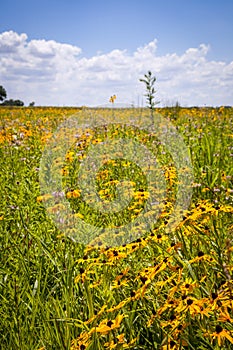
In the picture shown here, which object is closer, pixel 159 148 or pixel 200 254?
pixel 200 254

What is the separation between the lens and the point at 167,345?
122cm

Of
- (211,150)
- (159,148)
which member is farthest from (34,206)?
(159,148)

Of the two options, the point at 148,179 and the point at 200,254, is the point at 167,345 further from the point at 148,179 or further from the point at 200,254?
the point at 148,179

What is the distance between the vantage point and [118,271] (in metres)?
1.93

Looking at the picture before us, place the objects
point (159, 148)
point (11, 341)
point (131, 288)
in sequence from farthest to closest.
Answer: point (159, 148), point (131, 288), point (11, 341)

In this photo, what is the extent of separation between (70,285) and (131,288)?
0.23 meters

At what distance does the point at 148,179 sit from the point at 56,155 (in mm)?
1069

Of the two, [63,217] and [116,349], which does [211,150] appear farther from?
[116,349]

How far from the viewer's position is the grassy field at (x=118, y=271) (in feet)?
4.15

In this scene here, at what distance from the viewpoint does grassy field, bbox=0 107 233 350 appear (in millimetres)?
1266

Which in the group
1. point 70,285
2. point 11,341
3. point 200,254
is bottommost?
point 11,341

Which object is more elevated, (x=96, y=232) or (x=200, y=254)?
(x=200, y=254)

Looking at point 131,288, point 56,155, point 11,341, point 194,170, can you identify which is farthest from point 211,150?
point 11,341

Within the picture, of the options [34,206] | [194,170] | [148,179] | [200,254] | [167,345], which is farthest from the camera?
[194,170]
